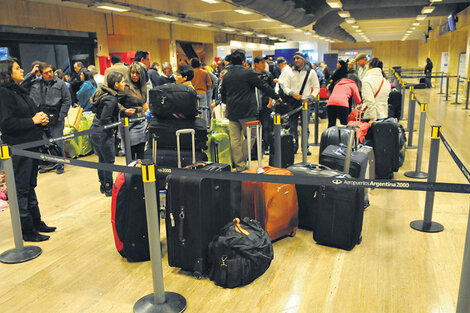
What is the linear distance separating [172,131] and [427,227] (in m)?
2.49

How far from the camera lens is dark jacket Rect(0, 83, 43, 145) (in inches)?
132

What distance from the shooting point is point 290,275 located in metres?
2.94

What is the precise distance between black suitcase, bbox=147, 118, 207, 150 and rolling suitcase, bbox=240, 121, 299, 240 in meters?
0.62

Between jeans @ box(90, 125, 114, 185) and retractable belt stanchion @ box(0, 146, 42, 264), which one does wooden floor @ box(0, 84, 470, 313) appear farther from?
jeans @ box(90, 125, 114, 185)

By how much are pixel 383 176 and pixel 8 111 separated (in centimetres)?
423

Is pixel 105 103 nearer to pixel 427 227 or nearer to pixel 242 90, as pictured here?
pixel 242 90

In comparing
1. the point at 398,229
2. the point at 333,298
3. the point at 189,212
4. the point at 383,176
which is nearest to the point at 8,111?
the point at 189,212

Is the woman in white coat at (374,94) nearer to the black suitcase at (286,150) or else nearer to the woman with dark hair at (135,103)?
the black suitcase at (286,150)

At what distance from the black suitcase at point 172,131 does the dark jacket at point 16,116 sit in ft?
3.41

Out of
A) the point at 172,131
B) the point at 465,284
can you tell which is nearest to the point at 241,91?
the point at 172,131

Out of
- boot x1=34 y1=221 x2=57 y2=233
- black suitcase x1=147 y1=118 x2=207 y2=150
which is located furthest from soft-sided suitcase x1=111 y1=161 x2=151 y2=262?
boot x1=34 y1=221 x2=57 y2=233

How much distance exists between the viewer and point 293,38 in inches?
1187

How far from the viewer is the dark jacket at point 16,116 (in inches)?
132

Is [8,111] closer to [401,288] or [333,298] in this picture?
[333,298]
